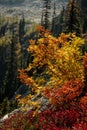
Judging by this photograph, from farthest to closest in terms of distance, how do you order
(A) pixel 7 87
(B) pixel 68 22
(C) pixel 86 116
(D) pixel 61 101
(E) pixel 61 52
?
(A) pixel 7 87
(B) pixel 68 22
(E) pixel 61 52
(D) pixel 61 101
(C) pixel 86 116

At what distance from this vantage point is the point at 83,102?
16.4 m

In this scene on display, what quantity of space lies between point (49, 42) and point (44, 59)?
1.14 m

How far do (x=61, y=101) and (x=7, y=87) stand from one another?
7823 cm

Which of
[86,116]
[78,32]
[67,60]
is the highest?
[67,60]

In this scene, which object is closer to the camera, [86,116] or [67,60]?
[86,116]

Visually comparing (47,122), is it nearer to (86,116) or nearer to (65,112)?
(65,112)

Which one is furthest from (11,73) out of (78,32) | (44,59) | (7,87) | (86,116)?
(86,116)

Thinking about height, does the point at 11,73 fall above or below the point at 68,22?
below

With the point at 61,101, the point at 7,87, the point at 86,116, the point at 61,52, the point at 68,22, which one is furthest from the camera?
the point at 7,87

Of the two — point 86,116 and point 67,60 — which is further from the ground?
point 67,60

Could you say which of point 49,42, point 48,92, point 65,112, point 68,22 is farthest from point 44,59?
point 68,22

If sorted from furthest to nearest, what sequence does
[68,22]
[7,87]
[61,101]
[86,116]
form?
[7,87], [68,22], [61,101], [86,116]

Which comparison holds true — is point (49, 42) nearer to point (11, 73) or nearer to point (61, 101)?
point (61, 101)

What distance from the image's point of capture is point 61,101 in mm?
18531
